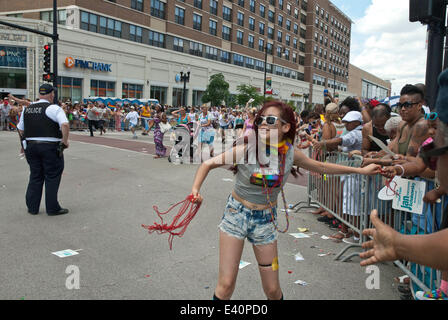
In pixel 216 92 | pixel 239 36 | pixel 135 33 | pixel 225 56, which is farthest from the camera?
pixel 239 36

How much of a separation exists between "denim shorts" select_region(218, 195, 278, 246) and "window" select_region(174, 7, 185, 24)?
151ft

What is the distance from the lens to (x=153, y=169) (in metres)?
11.5

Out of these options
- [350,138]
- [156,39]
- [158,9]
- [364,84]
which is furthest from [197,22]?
[364,84]

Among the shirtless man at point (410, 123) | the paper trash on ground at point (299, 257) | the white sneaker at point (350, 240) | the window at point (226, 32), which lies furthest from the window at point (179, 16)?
the paper trash on ground at point (299, 257)

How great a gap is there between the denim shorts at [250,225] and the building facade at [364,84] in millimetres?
100604

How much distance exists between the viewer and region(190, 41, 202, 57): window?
48250 mm

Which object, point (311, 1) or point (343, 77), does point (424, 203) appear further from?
point (343, 77)

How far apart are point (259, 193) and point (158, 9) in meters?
44.4

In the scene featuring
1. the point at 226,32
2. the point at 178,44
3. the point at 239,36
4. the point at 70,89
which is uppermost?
the point at 239,36

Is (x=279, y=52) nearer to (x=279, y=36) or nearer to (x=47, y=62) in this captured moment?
(x=279, y=36)

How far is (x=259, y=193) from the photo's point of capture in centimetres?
296

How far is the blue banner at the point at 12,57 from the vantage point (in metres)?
30.9
